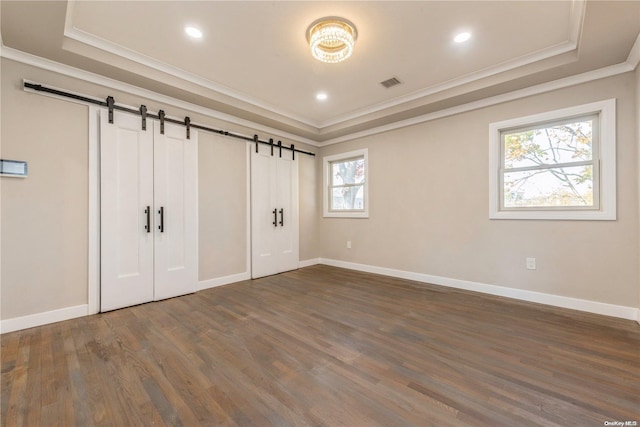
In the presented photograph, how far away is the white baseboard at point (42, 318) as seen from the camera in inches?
96.0

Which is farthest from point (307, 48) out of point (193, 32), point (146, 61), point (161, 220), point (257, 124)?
point (161, 220)

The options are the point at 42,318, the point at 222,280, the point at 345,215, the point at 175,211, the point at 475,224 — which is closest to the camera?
the point at 42,318

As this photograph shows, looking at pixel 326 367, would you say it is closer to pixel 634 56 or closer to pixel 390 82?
pixel 390 82

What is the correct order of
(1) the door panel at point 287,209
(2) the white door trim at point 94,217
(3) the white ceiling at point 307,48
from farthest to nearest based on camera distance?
(1) the door panel at point 287,209 → (2) the white door trim at point 94,217 → (3) the white ceiling at point 307,48

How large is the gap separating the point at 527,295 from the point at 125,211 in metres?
5.00

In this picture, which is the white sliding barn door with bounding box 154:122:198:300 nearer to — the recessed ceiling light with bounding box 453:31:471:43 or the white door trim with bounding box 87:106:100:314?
the white door trim with bounding box 87:106:100:314

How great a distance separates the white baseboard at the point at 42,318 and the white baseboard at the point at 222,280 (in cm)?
128

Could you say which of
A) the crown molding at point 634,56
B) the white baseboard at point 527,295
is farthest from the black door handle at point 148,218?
the crown molding at point 634,56

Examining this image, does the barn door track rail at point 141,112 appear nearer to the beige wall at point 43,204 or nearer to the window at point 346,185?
the beige wall at point 43,204

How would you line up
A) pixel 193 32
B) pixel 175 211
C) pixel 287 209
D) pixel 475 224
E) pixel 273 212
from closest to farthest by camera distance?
1. pixel 193 32
2. pixel 175 211
3. pixel 475 224
4. pixel 273 212
5. pixel 287 209

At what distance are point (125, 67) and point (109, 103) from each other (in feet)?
1.55

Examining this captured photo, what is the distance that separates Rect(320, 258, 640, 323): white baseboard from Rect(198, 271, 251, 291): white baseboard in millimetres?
2244

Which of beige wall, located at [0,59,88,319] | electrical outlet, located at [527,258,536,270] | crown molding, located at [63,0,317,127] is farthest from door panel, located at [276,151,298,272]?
electrical outlet, located at [527,258,536,270]

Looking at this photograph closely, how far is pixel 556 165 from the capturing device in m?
3.12
